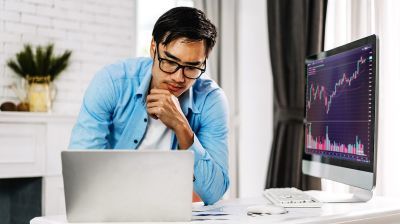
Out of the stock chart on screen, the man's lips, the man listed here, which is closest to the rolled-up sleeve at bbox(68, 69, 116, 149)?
the man

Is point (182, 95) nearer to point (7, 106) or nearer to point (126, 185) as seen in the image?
point (126, 185)

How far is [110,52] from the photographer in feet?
15.3

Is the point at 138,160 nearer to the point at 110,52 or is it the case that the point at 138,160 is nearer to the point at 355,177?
the point at 355,177

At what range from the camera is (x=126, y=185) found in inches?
58.3

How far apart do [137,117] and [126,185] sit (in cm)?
69

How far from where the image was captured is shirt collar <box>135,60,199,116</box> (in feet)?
6.99

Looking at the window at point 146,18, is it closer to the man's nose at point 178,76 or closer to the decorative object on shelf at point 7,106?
the decorative object on shelf at point 7,106

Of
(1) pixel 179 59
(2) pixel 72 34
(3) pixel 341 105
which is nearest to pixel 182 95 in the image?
(1) pixel 179 59

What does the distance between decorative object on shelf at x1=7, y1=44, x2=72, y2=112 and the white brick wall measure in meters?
0.09

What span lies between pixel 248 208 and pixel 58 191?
2.47 m

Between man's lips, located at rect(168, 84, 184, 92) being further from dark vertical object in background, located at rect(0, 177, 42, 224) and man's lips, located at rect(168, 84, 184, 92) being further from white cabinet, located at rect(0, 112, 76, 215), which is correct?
dark vertical object in background, located at rect(0, 177, 42, 224)

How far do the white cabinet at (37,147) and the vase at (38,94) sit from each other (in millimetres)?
174

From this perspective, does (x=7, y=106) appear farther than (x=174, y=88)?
Yes

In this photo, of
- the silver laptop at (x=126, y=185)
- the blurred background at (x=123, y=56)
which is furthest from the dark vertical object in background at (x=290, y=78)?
the silver laptop at (x=126, y=185)
